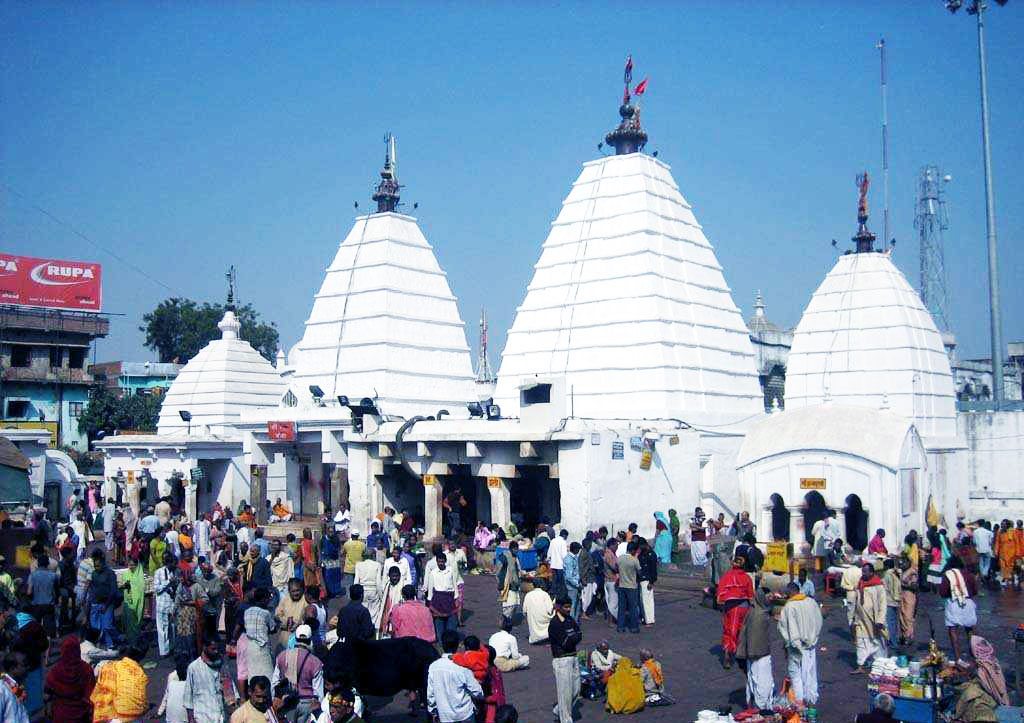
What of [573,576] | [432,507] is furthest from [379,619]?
[432,507]

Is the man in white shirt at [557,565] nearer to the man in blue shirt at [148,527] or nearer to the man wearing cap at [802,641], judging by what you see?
the man wearing cap at [802,641]

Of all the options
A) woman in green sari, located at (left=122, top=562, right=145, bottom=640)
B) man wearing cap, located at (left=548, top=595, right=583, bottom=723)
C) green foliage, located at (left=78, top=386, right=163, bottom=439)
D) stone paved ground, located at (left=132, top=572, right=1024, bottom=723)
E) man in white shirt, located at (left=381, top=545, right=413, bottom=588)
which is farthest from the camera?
green foliage, located at (left=78, top=386, right=163, bottom=439)

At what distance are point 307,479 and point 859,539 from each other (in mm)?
18454

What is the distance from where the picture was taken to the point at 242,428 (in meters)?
32.7

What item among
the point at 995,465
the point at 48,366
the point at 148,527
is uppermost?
the point at 48,366

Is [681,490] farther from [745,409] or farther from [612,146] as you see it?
[612,146]

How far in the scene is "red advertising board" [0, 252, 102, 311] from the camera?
162 feet

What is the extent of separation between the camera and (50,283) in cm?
5041

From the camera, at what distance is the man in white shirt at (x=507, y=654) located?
12.7 m

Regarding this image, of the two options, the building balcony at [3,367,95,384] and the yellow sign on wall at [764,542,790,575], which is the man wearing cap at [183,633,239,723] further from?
the building balcony at [3,367,95,384]

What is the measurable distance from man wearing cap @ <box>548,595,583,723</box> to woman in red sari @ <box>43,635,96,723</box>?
463 centimetres

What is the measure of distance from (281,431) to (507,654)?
65.9 ft

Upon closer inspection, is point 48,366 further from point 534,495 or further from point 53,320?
point 534,495

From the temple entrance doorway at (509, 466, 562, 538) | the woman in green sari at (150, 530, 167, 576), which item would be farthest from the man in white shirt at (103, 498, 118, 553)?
the temple entrance doorway at (509, 466, 562, 538)
